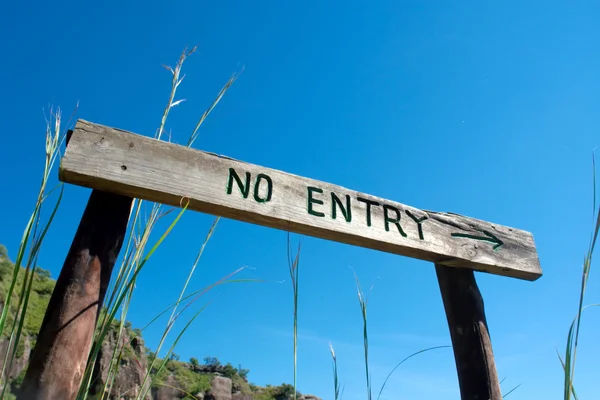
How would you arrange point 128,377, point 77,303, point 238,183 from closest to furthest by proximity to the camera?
point 77,303 → point 128,377 → point 238,183

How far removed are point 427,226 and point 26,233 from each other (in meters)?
1.45

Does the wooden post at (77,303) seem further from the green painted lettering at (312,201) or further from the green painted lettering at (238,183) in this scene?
the green painted lettering at (312,201)

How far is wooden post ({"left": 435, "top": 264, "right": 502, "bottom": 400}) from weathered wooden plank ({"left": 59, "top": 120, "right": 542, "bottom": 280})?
0.08 m

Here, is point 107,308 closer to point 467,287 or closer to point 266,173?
point 266,173

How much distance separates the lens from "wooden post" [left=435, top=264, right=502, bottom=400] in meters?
1.67

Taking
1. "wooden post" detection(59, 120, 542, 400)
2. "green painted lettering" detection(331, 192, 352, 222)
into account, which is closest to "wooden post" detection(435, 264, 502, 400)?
"wooden post" detection(59, 120, 542, 400)

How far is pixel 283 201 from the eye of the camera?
1.64 m

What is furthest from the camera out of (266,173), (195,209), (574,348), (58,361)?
(266,173)

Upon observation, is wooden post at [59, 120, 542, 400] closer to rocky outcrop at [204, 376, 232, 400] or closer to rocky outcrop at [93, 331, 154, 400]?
rocky outcrop at [93, 331, 154, 400]

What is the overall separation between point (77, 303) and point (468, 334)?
1427 millimetres

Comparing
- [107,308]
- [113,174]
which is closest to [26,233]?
[107,308]

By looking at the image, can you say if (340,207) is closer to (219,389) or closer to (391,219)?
(391,219)

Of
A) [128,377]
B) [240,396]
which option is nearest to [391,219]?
[128,377]

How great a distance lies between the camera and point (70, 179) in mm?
1409
